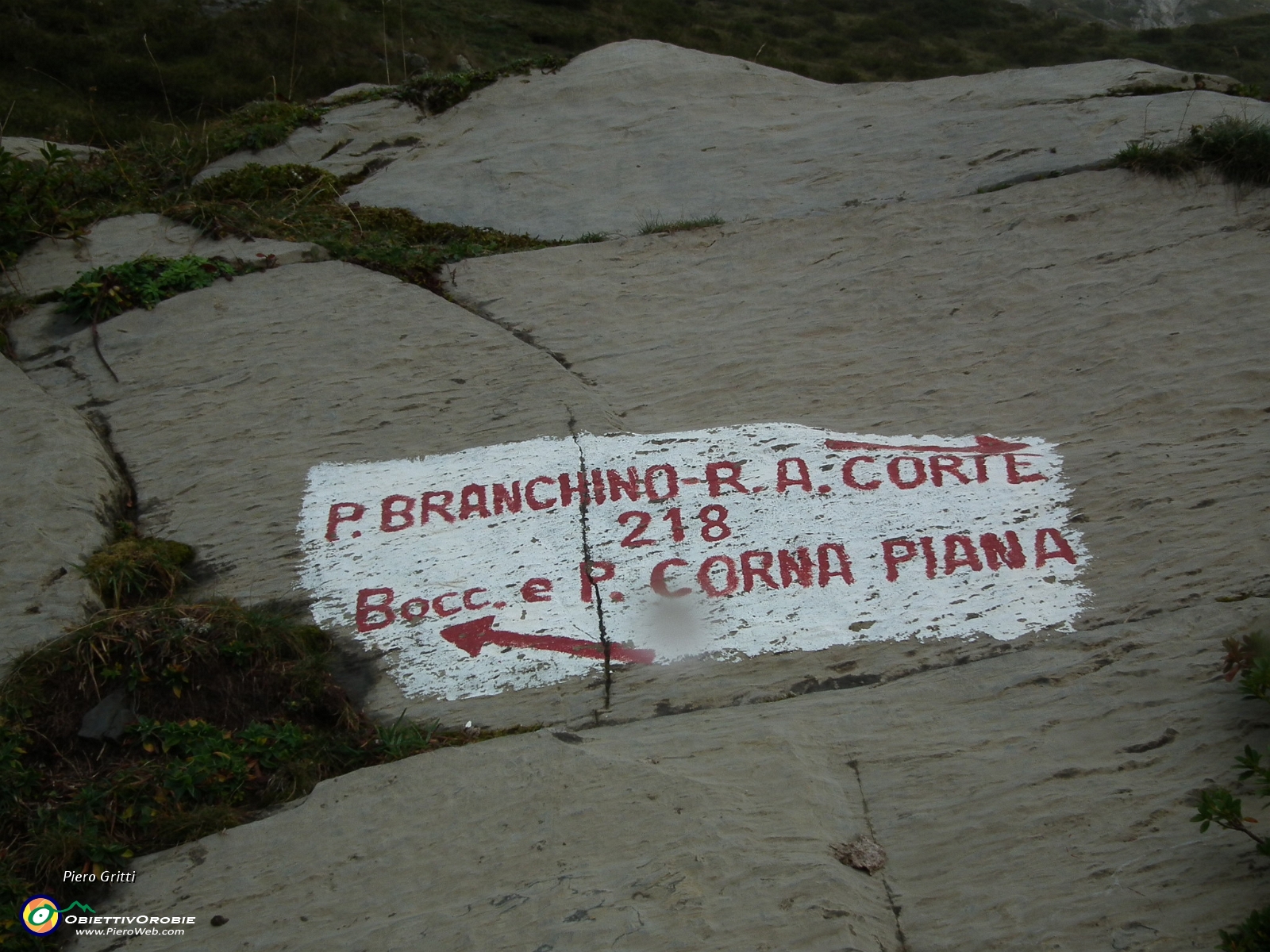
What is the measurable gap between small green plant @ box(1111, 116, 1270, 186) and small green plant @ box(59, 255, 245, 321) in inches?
218

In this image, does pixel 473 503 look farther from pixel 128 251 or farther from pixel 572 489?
pixel 128 251

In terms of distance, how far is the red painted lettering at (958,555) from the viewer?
4938mm

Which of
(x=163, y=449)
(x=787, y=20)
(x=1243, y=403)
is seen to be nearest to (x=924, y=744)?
(x=1243, y=403)

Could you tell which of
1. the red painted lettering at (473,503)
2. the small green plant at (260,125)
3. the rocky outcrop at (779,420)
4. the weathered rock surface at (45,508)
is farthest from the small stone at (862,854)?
the small green plant at (260,125)

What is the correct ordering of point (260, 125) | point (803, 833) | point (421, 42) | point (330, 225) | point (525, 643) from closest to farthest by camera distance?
point (803, 833)
point (525, 643)
point (330, 225)
point (260, 125)
point (421, 42)

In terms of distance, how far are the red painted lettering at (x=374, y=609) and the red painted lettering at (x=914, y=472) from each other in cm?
236

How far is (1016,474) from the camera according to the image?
17.4ft

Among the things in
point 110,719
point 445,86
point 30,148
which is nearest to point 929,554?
point 110,719

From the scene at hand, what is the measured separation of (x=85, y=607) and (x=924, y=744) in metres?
3.46

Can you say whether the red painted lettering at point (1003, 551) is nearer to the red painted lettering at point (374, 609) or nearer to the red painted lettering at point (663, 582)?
the red painted lettering at point (663, 582)

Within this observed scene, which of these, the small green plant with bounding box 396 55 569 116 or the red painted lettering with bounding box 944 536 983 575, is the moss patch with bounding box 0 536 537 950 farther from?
the small green plant with bounding box 396 55 569 116

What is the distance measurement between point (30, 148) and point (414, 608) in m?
6.62

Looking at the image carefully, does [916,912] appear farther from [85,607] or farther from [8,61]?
[8,61]

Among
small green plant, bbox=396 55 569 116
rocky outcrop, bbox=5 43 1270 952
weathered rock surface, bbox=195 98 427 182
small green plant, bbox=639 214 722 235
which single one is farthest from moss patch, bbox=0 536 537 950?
small green plant, bbox=396 55 569 116
